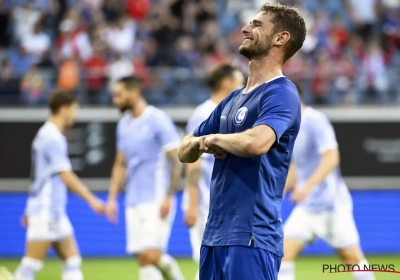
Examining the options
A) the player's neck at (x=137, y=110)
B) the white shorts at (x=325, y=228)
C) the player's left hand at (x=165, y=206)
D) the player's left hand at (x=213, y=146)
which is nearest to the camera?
the player's left hand at (x=213, y=146)

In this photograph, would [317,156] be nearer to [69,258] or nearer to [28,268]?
[69,258]

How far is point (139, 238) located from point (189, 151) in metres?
4.08

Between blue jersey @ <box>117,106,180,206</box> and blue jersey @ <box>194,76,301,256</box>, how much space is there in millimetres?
4130

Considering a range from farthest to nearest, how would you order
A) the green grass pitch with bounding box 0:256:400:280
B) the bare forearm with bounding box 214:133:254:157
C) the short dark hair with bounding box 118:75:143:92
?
the green grass pitch with bounding box 0:256:400:280 < the short dark hair with bounding box 118:75:143:92 < the bare forearm with bounding box 214:133:254:157

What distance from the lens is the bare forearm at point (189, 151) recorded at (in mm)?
4664

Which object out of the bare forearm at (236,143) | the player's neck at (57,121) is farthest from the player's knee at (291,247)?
the bare forearm at (236,143)

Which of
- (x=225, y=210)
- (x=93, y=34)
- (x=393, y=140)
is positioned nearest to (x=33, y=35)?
(x=93, y=34)

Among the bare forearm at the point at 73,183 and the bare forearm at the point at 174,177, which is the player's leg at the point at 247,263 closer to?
the bare forearm at the point at 174,177

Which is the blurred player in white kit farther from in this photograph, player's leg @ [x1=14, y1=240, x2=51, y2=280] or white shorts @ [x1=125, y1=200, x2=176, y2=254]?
player's leg @ [x1=14, y1=240, x2=51, y2=280]

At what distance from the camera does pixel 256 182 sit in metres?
4.54

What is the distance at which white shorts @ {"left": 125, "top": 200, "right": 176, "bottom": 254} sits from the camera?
862cm

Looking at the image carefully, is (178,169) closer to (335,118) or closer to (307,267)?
(307,267)

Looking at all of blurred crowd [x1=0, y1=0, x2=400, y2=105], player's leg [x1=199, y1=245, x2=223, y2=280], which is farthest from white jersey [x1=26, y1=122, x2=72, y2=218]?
blurred crowd [x1=0, y1=0, x2=400, y2=105]

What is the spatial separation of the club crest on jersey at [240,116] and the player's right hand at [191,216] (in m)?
3.51
